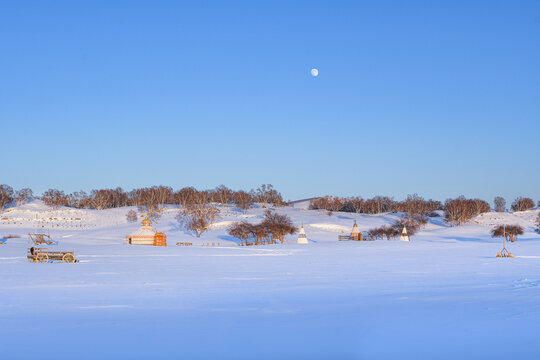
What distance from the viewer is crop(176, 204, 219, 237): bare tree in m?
92.8

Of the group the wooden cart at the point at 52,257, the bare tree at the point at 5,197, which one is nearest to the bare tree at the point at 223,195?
the bare tree at the point at 5,197

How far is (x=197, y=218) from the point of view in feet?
327

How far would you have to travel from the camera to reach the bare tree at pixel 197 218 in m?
92.8

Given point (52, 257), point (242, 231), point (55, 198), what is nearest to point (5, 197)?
point (55, 198)

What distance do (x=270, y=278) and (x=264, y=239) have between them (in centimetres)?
5916

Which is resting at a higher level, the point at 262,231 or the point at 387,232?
the point at 262,231

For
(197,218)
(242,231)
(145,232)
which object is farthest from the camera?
(197,218)

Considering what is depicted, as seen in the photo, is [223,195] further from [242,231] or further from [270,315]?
[270,315]

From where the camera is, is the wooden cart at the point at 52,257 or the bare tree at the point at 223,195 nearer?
the wooden cart at the point at 52,257

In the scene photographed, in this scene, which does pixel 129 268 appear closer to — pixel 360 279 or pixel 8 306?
pixel 360 279

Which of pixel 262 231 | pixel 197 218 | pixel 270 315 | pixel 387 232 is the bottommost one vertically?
pixel 387 232

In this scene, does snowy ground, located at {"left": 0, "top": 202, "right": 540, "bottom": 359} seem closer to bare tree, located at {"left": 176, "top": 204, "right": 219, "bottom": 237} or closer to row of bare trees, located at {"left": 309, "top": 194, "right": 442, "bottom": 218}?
bare tree, located at {"left": 176, "top": 204, "right": 219, "bottom": 237}

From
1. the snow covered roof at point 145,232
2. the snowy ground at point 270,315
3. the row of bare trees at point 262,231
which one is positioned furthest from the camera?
the row of bare trees at point 262,231

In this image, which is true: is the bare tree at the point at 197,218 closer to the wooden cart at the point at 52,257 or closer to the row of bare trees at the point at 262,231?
the row of bare trees at the point at 262,231
